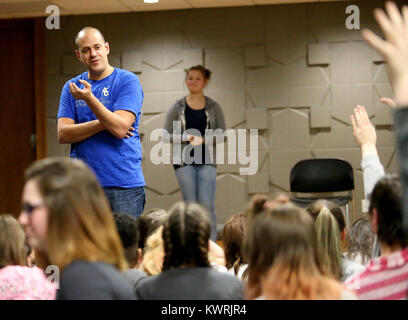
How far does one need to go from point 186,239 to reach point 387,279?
57 cm

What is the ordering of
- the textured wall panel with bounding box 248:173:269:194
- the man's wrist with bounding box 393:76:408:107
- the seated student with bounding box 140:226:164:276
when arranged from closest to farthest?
the man's wrist with bounding box 393:76:408:107
the seated student with bounding box 140:226:164:276
the textured wall panel with bounding box 248:173:269:194

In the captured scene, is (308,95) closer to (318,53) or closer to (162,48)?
(318,53)

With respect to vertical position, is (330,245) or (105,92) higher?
(105,92)


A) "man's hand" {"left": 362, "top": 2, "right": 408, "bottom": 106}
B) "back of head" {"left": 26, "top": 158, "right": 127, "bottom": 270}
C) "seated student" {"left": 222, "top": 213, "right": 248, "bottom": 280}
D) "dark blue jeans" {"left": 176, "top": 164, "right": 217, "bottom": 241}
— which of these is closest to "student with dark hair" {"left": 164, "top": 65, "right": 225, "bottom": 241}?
"dark blue jeans" {"left": 176, "top": 164, "right": 217, "bottom": 241}

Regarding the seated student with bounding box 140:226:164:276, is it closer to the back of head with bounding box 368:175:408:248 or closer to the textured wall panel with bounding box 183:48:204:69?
the back of head with bounding box 368:175:408:248

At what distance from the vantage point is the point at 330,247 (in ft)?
6.88

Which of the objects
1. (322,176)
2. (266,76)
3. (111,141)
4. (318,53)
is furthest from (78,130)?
(318,53)

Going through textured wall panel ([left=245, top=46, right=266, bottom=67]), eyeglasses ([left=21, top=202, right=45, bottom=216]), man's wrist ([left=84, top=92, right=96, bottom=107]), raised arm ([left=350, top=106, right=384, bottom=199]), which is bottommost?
eyeglasses ([left=21, top=202, right=45, bottom=216])

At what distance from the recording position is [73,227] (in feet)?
4.10

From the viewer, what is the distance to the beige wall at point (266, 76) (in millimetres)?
5852

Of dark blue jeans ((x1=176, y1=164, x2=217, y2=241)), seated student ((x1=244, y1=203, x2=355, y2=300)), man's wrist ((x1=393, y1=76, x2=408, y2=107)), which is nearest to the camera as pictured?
man's wrist ((x1=393, y1=76, x2=408, y2=107))

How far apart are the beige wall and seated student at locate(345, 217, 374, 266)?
323 cm

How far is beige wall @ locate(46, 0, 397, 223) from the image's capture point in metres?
5.85

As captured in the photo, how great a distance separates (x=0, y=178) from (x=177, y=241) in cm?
509
